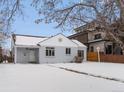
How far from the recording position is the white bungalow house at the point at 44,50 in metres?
42.0

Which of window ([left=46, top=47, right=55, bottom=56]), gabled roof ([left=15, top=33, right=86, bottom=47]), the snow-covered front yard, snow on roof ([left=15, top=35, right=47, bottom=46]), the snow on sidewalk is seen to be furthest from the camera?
window ([left=46, top=47, right=55, bottom=56])

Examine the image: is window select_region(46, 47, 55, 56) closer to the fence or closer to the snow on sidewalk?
the fence

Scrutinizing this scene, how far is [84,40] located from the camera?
55219 mm

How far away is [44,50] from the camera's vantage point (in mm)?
42438

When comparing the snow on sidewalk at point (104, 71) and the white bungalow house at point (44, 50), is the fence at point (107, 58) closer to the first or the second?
the white bungalow house at point (44, 50)

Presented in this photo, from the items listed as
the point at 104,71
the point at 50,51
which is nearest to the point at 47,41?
the point at 50,51

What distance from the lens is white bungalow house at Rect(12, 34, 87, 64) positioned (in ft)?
138

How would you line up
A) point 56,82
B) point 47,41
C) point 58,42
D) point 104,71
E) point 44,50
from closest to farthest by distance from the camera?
point 56,82 → point 104,71 → point 44,50 → point 47,41 → point 58,42

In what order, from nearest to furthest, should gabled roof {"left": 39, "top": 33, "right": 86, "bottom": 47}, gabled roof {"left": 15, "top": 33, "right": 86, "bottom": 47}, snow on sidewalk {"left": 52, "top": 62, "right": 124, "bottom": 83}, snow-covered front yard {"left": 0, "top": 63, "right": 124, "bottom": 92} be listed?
1. snow-covered front yard {"left": 0, "top": 63, "right": 124, "bottom": 92}
2. snow on sidewalk {"left": 52, "top": 62, "right": 124, "bottom": 83}
3. gabled roof {"left": 15, "top": 33, "right": 86, "bottom": 47}
4. gabled roof {"left": 39, "top": 33, "right": 86, "bottom": 47}

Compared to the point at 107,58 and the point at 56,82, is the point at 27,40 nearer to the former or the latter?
the point at 107,58

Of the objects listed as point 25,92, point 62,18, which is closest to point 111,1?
point 62,18

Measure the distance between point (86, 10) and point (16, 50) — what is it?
106ft

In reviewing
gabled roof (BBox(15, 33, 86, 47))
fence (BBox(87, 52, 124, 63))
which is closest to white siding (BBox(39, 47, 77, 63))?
gabled roof (BBox(15, 33, 86, 47))

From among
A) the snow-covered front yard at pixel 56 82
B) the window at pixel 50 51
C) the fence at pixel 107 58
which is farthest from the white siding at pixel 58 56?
the snow-covered front yard at pixel 56 82
